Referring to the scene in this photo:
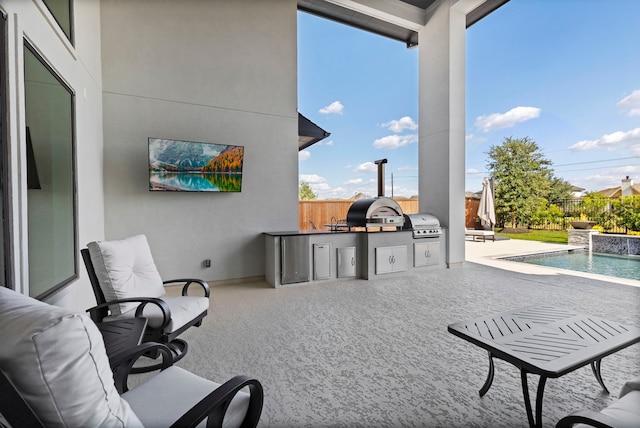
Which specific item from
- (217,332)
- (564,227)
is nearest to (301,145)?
(217,332)

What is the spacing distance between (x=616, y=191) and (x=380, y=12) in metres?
7.47

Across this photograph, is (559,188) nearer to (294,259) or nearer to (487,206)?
(487,206)

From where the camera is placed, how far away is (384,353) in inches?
93.1

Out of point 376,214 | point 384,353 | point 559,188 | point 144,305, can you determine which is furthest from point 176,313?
point 559,188

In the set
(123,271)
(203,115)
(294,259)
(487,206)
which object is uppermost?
(203,115)

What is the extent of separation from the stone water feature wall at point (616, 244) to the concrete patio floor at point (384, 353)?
3.12 meters

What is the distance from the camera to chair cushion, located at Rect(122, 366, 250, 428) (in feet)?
3.70

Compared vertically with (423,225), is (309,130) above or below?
above

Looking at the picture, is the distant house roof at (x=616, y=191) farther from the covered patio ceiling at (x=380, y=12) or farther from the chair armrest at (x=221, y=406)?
the chair armrest at (x=221, y=406)

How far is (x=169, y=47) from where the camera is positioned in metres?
4.27

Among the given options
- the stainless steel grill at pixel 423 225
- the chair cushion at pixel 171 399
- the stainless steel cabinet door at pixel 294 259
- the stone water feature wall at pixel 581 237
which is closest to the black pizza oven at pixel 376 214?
the stainless steel grill at pixel 423 225

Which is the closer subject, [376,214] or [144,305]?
[144,305]

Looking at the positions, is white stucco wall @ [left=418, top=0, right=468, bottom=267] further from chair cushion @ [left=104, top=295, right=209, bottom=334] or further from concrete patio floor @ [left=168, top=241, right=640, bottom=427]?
chair cushion @ [left=104, top=295, right=209, bottom=334]

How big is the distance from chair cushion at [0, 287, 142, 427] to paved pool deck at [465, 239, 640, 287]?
6104 millimetres
